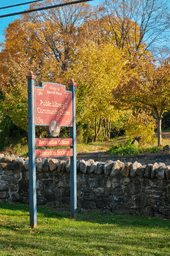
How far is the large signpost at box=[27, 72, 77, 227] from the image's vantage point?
4645 millimetres

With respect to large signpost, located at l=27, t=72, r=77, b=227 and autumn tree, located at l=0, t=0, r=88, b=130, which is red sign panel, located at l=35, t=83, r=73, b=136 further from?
autumn tree, located at l=0, t=0, r=88, b=130

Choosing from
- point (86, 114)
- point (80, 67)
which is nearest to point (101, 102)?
point (86, 114)

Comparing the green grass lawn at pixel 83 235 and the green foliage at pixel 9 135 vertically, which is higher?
the green foliage at pixel 9 135

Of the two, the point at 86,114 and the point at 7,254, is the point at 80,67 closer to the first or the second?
the point at 86,114

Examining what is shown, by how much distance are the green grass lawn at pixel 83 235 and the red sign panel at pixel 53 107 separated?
1826 millimetres

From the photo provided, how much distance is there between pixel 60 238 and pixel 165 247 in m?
1.55

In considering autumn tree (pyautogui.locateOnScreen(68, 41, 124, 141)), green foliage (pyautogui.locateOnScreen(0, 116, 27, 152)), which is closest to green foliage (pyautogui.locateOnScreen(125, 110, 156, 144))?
autumn tree (pyautogui.locateOnScreen(68, 41, 124, 141))

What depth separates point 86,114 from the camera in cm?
1702

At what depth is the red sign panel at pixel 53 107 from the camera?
4.82 meters

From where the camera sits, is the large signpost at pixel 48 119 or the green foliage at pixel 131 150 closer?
the large signpost at pixel 48 119

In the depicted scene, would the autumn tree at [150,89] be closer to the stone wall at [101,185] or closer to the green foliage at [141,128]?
the green foliage at [141,128]

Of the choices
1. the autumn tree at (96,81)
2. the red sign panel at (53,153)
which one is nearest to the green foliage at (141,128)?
the autumn tree at (96,81)

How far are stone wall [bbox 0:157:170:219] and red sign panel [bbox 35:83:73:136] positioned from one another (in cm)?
127

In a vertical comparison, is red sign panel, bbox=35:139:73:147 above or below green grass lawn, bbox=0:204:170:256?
above
